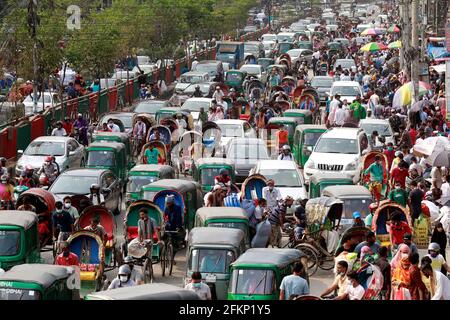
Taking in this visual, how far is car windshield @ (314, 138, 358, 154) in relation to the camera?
120 ft

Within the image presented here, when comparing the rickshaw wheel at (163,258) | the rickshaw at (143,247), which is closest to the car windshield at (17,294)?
the rickshaw at (143,247)

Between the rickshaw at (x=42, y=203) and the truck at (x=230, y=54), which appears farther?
the truck at (x=230, y=54)

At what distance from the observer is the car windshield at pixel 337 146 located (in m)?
36.5

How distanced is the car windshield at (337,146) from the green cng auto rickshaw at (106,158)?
5.14m

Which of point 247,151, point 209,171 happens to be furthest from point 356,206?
point 247,151

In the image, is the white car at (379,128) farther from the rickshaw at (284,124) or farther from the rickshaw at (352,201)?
the rickshaw at (352,201)

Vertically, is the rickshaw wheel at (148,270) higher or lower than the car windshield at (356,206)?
lower

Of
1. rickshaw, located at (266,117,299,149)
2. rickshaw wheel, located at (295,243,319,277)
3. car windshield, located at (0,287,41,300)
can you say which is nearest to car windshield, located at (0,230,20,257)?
car windshield, located at (0,287,41,300)

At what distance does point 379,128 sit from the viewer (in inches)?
1583

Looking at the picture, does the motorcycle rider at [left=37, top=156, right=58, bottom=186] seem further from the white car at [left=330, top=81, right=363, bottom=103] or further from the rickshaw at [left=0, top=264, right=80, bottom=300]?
the white car at [left=330, top=81, right=363, bottom=103]

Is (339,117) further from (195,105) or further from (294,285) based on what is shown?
(294,285)

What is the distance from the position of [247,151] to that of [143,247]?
39.4ft

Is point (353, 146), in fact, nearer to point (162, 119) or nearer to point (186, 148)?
point (186, 148)

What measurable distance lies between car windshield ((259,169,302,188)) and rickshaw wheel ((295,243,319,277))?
6.07 meters
